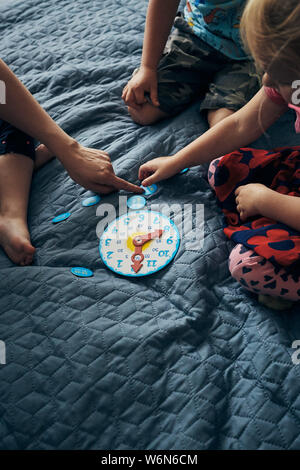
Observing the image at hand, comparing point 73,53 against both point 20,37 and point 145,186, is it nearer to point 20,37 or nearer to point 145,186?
point 20,37

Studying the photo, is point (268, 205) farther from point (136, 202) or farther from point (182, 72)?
point (182, 72)

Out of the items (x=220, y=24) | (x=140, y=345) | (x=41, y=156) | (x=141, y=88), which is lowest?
(x=140, y=345)

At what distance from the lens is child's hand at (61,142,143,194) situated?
79 cm

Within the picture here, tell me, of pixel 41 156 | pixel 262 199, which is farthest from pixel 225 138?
pixel 41 156

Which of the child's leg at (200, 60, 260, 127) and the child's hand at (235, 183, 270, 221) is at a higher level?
the child's leg at (200, 60, 260, 127)

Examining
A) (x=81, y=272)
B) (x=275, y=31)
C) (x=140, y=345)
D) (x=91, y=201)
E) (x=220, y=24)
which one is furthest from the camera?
(x=220, y=24)

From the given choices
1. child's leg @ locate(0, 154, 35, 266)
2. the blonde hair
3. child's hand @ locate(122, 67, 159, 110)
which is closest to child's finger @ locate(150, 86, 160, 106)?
child's hand @ locate(122, 67, 159, 110)

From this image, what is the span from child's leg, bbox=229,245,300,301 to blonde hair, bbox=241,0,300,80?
0.28 meters

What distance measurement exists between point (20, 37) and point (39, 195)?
618 mm

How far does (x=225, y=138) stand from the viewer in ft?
2.56

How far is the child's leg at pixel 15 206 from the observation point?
2.47ft

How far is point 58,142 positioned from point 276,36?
459 mm

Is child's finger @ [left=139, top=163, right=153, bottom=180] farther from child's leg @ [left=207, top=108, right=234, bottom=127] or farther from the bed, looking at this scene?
child's leg @ [left=207, top=108, right=234, bottom=127]

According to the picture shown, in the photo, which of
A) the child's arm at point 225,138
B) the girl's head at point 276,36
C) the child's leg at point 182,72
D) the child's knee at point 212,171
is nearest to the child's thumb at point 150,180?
the child's arm at point 225,138
